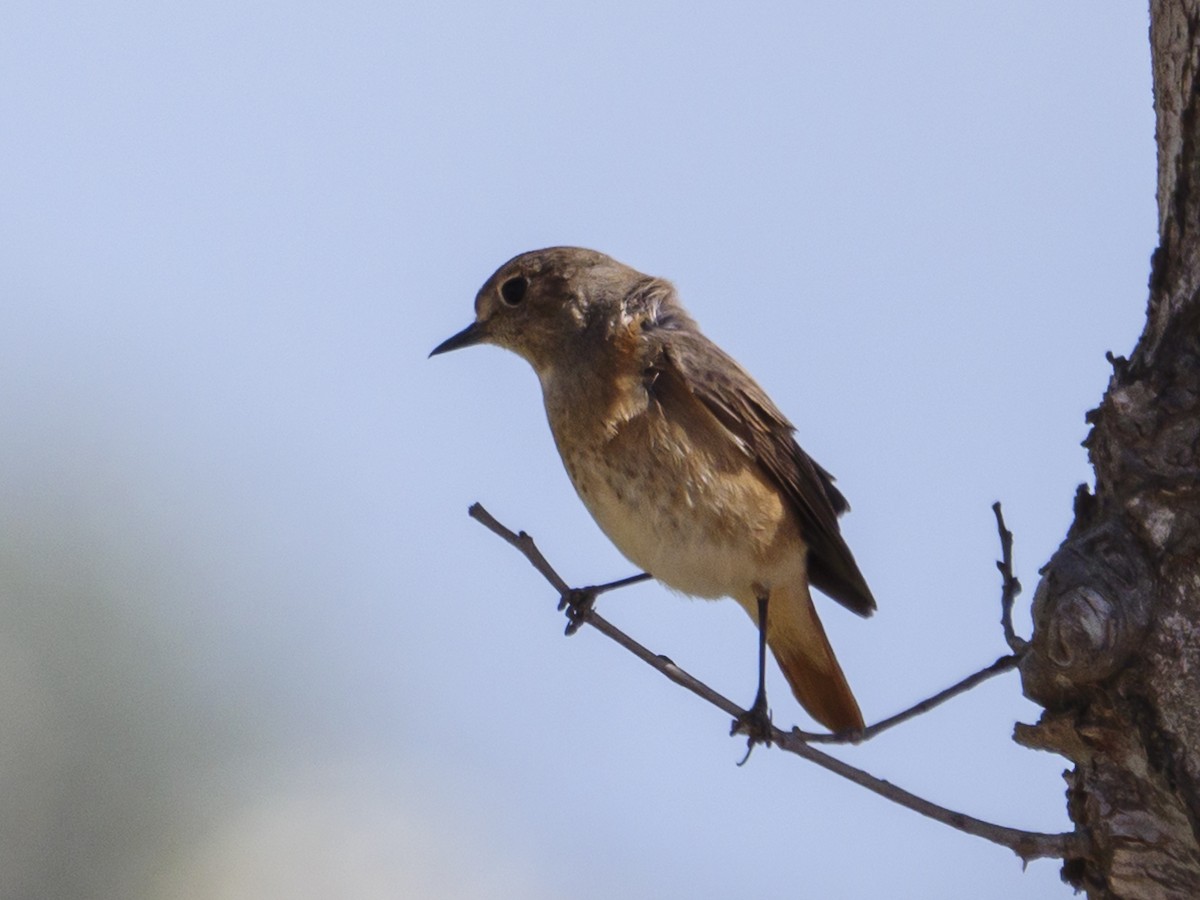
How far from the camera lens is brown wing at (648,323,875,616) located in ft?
15.3

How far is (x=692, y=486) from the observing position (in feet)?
14.6

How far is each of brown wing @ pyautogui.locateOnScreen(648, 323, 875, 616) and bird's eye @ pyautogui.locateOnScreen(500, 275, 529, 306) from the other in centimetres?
75

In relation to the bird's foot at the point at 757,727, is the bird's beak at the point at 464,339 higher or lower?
higher

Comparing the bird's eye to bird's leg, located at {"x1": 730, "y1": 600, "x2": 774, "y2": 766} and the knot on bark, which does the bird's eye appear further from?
the knot on bark

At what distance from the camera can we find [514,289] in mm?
5441

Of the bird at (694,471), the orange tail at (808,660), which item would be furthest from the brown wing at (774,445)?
the orange tail at (808,660)

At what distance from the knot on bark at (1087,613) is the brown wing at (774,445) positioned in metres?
2.01

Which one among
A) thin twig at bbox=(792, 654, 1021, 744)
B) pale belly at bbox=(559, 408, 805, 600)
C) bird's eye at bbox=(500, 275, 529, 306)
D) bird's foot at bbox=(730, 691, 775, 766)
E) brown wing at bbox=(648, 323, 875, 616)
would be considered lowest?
thin twig at bbox=(792, 654, 1021, 744)

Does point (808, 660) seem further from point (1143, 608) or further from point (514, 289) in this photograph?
point (1143, 608)

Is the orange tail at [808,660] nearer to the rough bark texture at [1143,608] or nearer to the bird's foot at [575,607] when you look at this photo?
the bird's foot at [575,607]

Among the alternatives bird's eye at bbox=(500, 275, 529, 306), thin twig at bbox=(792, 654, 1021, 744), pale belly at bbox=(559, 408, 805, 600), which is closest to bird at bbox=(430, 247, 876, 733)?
pale belly at bbox=(559, 408, 805, 600)

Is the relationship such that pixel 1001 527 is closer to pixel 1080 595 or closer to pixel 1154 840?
pixel 1080 595

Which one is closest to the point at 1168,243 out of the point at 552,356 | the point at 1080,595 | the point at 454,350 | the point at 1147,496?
the point at 1147,496

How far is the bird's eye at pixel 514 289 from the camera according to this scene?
17.8ft
